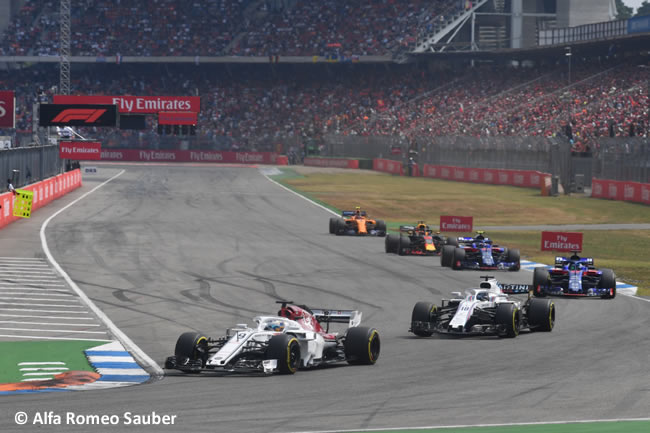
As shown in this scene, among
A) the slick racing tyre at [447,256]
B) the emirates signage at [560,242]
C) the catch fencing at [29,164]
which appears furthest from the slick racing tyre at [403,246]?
the catch fencing at [29,164]

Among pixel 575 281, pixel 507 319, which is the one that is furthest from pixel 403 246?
pixel 507 319

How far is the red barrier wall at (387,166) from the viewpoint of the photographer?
8719cm

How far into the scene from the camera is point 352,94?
10294cm

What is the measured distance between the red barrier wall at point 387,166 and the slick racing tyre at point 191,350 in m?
73.7

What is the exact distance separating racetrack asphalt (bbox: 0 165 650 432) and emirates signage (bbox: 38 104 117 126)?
42.0 ft

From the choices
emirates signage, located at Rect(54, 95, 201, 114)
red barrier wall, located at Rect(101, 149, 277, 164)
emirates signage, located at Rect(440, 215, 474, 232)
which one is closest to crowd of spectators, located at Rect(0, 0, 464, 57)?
red barrier wall, located at Rect(101, 149, 277, 164)

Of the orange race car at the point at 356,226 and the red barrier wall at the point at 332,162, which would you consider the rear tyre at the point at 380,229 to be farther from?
the red barrier wall at the point at 332,162

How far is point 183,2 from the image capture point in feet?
360

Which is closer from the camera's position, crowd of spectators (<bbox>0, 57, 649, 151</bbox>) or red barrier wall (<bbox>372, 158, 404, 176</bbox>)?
crowd of spectators (<bbox>0, 57, 649, 151</bbox>)

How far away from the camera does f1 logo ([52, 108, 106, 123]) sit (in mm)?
52812

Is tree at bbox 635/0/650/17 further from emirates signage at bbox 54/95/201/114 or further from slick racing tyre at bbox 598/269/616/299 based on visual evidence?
slick racing tyre at bbox 598/269/616/299

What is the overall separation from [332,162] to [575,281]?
2979 inches

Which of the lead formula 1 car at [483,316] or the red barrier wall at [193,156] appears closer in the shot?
the lead formula 1 car at [483,316]

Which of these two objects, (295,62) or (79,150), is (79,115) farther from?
(295,62)
